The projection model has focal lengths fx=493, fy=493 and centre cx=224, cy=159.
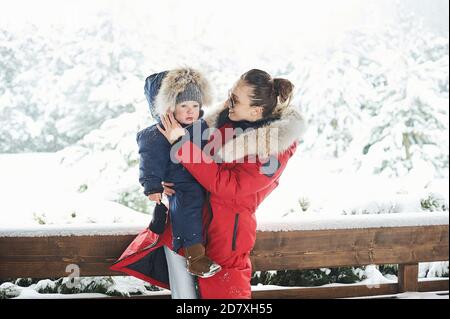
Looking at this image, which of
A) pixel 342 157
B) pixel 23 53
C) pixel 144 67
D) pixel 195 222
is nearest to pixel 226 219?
pixel 195 222

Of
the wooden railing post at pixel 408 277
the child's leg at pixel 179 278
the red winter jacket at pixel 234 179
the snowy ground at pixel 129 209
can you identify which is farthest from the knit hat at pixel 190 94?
the wooden railing post at pixel 408 277

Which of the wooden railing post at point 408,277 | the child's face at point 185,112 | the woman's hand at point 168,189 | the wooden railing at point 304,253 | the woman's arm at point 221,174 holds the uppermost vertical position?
the child's face at point 185,112

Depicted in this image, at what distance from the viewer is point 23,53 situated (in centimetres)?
743

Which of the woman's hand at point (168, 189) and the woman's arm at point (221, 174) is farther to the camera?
the woman's hand at point (168, 189)

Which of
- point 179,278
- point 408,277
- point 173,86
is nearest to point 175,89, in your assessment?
point 173,86

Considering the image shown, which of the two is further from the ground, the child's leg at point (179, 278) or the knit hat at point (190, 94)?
the knit hat at point (190, 94)

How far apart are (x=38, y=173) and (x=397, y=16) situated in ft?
27.0

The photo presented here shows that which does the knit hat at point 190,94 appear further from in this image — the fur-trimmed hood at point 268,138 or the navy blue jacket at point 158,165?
the fur-trimmed hood at point 268,138

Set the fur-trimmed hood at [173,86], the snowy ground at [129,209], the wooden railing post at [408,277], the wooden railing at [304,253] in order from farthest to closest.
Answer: the wooden railing post at [408,277]
the snowy ground at [129,209]
the wooden railing at [304,253]
the fur-trimmed hood at [173,86]

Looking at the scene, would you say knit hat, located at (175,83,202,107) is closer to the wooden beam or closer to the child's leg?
the child's leg

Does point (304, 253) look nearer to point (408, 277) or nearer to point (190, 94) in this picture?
point (408, 277)

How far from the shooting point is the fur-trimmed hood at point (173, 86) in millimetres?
2090

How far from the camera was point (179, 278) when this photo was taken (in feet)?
7.07

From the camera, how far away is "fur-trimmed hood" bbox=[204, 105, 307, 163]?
79.5 inches
